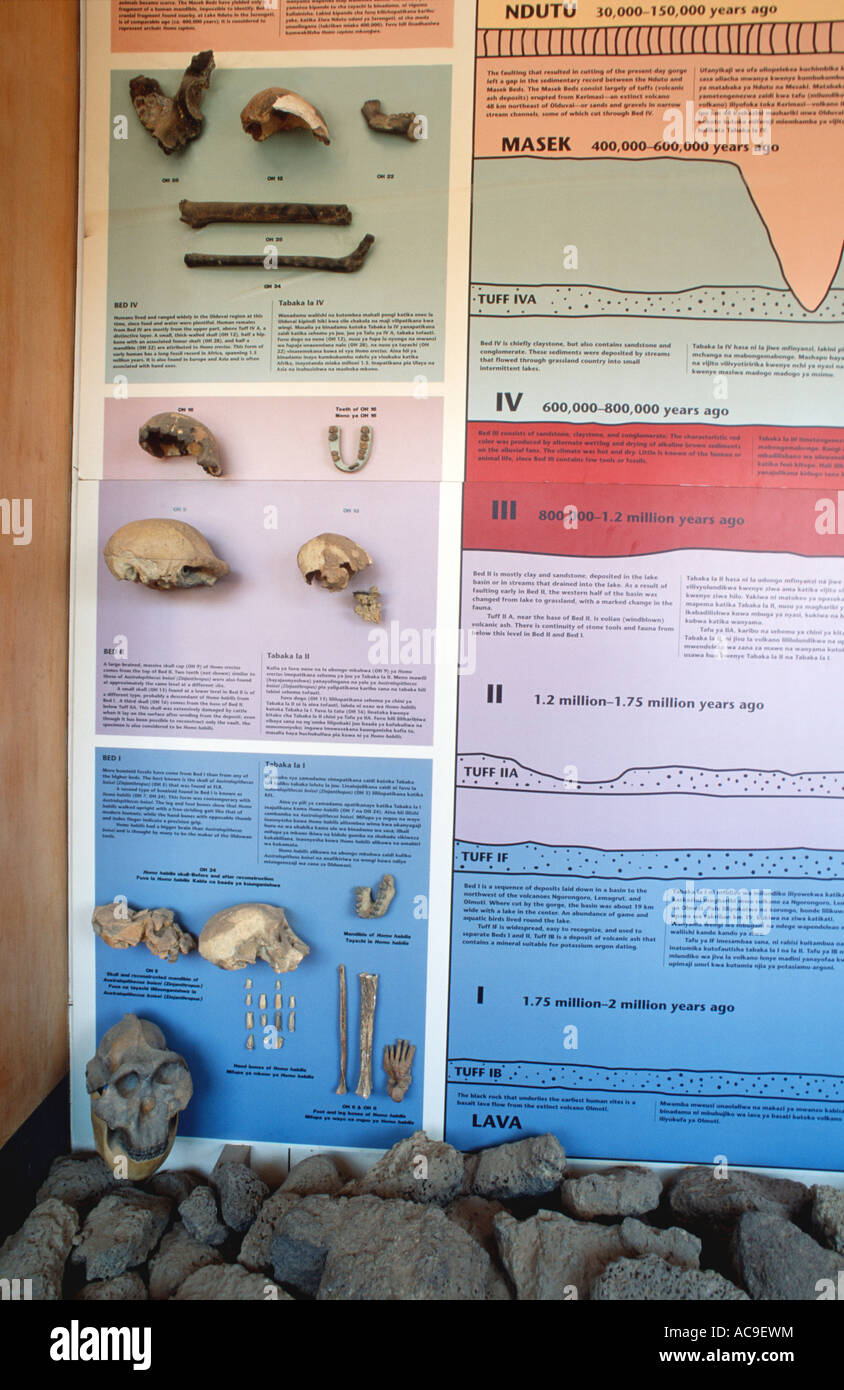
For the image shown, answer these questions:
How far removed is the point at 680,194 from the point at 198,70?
1804mm

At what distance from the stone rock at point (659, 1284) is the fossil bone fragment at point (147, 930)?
1790 millimetres

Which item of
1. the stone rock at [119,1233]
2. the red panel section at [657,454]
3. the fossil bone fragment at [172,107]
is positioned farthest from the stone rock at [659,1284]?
the fossil bone fragment at [172,107]

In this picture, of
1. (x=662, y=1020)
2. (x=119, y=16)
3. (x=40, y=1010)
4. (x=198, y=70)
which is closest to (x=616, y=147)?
(x=198, y=70)

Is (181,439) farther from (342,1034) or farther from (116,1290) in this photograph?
(116,1290)

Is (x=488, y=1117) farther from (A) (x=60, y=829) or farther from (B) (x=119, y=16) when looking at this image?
(B) (x=119, y=16)

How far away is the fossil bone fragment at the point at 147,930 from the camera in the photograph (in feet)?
8.96

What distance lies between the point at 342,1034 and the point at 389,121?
3414mm

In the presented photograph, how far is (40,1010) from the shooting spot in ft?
8.99

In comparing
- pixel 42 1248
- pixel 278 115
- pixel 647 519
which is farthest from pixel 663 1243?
pixel 278 115

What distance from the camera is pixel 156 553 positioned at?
98.3 inches

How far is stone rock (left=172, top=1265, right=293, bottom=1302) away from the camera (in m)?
2.29

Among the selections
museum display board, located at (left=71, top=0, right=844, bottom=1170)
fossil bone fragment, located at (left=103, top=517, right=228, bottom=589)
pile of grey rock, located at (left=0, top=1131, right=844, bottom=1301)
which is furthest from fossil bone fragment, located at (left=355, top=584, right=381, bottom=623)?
pile of grey rock, located at (left=0, top=1131, right=844, bottom=1301)

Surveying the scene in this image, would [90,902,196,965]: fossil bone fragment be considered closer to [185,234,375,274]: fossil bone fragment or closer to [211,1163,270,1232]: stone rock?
[211,1163,270,1232]: stone rock

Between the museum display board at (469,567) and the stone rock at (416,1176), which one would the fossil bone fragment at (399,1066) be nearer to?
the museum display board at (469,567)
